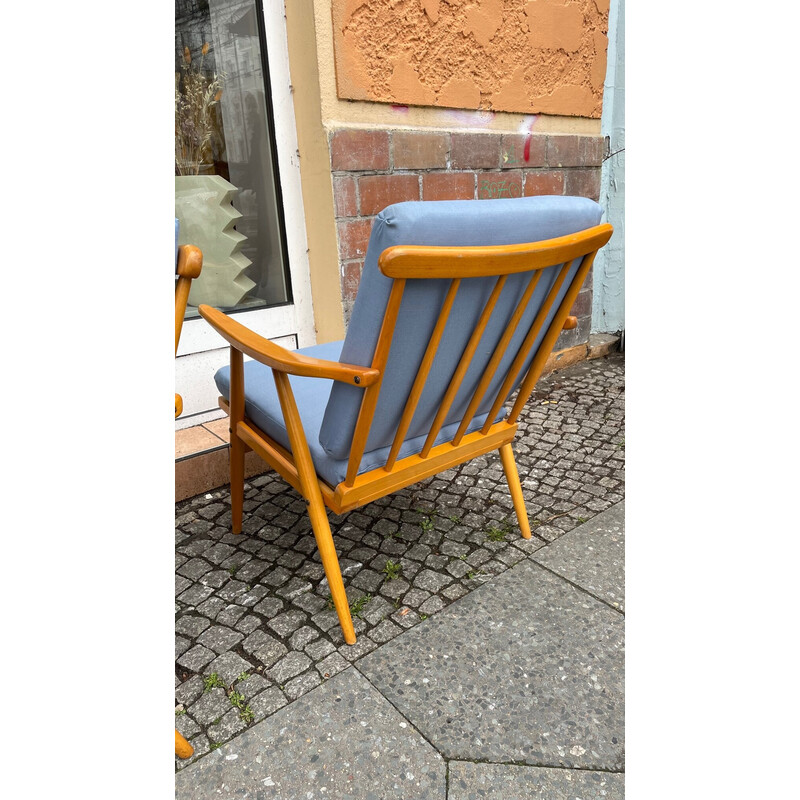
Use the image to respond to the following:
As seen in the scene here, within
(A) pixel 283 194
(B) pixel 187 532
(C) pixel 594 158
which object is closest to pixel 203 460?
(B) pixel 187 532

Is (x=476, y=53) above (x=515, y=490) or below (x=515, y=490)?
above

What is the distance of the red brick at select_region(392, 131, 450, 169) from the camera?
2.71 metres

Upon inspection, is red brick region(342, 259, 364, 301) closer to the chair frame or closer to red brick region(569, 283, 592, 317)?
the chair frame

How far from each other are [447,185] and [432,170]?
0.13m

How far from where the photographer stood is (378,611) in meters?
1.70

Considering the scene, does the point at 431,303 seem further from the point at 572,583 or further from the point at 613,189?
the point at 613,189

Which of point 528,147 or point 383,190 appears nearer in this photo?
point 383,190

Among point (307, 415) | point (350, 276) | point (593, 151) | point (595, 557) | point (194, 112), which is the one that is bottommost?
point (595, 557)

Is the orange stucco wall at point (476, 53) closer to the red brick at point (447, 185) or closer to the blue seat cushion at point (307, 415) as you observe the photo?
the red brick at point (447, 185)

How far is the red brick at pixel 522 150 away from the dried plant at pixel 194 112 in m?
1.44

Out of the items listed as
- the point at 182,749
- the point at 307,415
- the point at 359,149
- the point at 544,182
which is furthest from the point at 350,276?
the point at 182,749

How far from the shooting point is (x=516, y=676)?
145 cm

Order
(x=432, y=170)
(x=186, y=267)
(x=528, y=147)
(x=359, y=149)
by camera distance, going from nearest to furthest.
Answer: (x=186, y=267) < (x=359, y=149) < (x=432, y=170) < (x=528, y=147)

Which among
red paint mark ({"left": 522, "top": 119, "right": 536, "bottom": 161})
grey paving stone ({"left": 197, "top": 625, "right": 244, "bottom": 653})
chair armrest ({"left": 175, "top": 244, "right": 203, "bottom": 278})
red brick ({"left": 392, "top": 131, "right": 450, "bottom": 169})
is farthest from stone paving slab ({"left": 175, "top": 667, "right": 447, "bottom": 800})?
red paint mark ({"left": 522, "top": 119, "right": 536, "bottom": 161})
